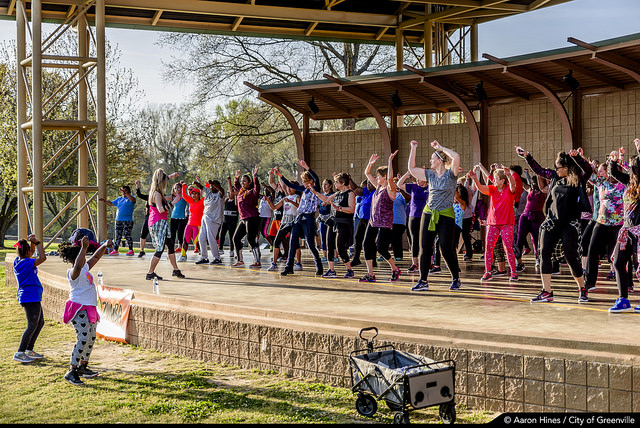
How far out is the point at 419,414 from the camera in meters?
6.35

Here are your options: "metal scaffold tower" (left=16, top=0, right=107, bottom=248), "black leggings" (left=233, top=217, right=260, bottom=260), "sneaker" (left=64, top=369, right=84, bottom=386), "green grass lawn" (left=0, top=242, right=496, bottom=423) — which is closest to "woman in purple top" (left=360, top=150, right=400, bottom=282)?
"black leggings" (left=233, top=217, right=260, bottom=260)

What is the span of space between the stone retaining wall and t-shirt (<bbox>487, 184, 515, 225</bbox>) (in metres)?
4.39

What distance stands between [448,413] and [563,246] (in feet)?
10.9

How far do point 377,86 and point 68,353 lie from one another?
34.7ft

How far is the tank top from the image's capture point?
426 inches

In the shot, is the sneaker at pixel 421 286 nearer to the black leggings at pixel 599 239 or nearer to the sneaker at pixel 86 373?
the black leggings at pixel 599 239

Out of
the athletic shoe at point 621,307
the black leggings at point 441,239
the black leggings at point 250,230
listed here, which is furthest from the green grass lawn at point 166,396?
the black leggings at point 250,230

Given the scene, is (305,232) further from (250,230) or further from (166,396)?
(166,396)

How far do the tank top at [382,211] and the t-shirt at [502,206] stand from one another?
1.51 metres

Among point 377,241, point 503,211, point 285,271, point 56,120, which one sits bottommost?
point 285,271

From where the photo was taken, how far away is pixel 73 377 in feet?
26.0

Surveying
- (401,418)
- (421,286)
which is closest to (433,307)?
(421,286)

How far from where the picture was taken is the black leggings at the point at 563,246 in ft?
27.3

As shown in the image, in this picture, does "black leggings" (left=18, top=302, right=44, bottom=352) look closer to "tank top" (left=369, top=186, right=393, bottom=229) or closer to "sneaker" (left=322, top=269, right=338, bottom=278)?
"sneaker" (left=322, top=269, right=338, bottom=278)
